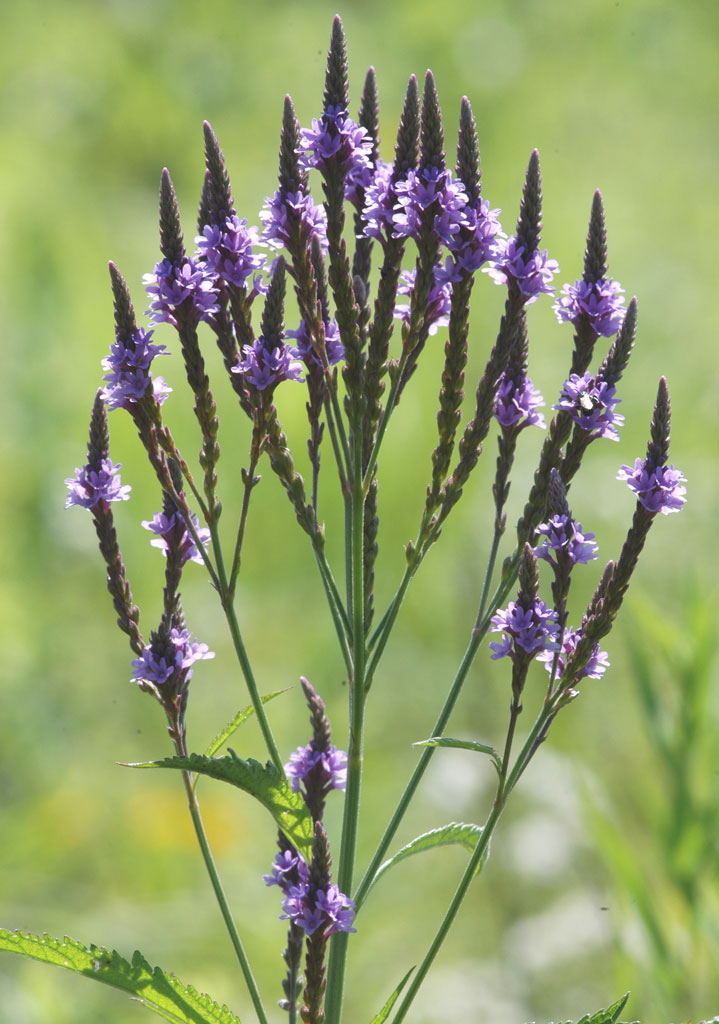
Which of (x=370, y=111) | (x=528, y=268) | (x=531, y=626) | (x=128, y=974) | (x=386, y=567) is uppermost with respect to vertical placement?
(x=386, y=567)

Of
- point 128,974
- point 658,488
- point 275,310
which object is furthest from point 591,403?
point 128,974

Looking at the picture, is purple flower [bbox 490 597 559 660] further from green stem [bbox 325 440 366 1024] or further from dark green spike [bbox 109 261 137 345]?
dark green spike [bbox 109 261 137 345]

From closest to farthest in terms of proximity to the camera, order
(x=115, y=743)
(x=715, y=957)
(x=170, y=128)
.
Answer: (x=715, y=957) → (x=115, y=743) → (x=170, y=128)

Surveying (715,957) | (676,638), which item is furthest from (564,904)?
(676,638)

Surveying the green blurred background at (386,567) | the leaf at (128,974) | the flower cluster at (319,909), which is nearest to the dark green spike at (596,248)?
the flower cluster at (319,909)

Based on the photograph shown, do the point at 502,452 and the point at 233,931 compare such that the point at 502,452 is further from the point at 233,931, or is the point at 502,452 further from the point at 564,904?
the point at 564,904

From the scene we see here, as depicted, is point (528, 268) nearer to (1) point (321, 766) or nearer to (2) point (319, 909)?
(1) point (321, 766)

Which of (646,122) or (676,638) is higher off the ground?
(646,122)
